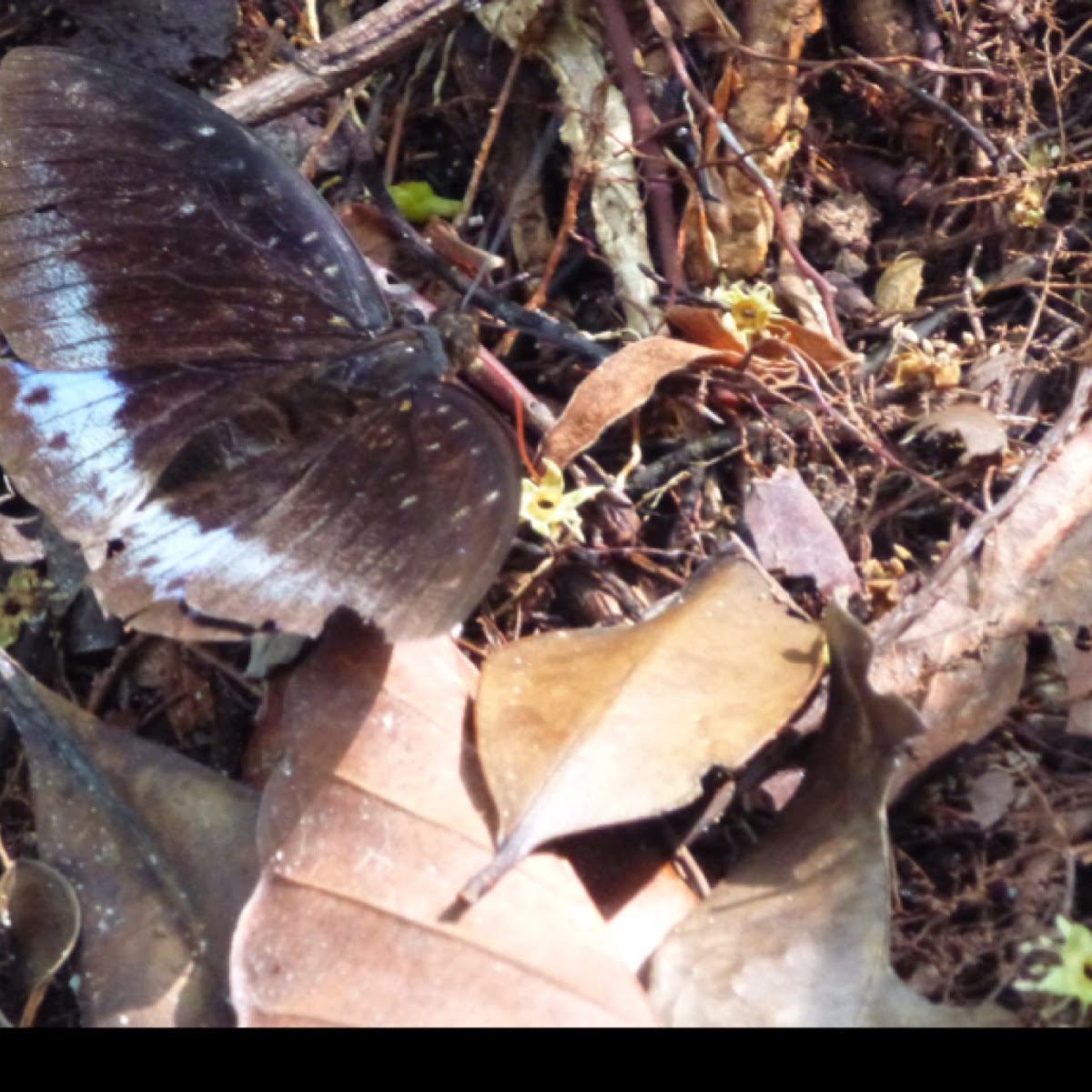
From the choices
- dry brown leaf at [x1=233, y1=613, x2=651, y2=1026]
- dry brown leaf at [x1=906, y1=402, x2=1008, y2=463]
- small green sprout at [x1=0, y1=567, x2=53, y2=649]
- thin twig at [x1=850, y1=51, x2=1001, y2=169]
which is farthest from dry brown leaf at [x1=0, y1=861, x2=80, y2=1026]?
thin twig at [x1=850, y1=51, x2=1001, y2=169]

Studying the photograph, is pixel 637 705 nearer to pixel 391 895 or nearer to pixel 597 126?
pixel 391 895

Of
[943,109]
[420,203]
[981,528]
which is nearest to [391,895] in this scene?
[981,528]

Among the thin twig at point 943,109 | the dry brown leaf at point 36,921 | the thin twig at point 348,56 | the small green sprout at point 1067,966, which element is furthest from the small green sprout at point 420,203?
the small green sprout at point 1067,966

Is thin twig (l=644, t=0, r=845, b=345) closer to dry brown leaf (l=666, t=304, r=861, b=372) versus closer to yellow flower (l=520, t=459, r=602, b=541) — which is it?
dry brown leaf (l=666, t=304, r=861, b=372)

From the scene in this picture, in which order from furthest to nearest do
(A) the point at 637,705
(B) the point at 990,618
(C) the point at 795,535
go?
1. (C) the point at 795,535
2. (B) the point at 990,618
3. (A) the point at 637,705

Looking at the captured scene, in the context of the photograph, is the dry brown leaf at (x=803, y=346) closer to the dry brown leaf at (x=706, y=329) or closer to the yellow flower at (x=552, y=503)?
the dry brown leaf at (x=706, y=329)
